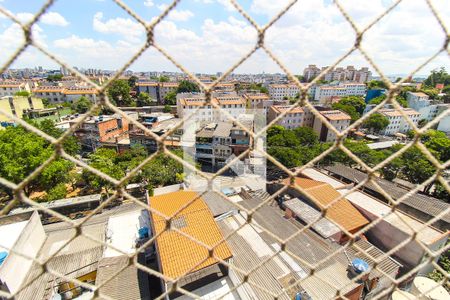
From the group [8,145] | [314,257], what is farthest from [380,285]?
[8,145]

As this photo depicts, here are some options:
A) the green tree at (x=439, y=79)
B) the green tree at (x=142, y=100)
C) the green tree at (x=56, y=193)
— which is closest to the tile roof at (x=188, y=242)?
the green tree at (x=56, y=193)

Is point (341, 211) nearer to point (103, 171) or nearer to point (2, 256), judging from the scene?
point (2, 256)

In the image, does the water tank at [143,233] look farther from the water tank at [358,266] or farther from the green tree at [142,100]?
the green tree at [142,100]

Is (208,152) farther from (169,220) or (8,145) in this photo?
(169,220)

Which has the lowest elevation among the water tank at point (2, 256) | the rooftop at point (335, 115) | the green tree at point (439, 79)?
the water tank at point (2, 256)

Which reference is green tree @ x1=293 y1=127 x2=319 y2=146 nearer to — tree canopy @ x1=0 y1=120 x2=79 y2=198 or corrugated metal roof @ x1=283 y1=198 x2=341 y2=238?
corrugated metal roof @ x1=283 y1=198 x2=341 y2=238

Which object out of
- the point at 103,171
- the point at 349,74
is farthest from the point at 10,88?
the point at 349,74
